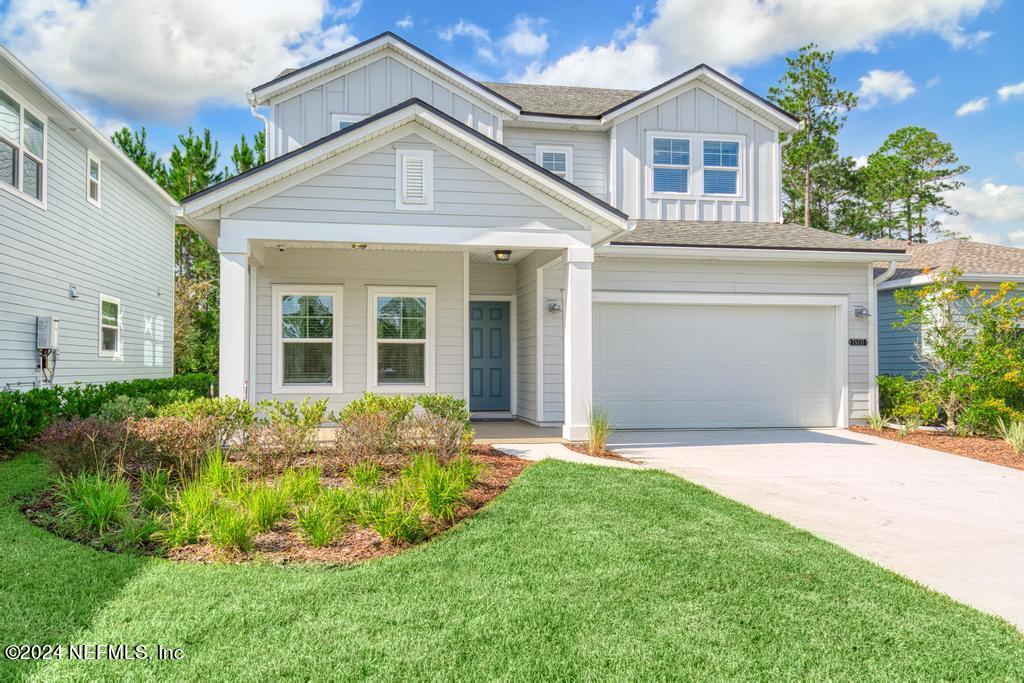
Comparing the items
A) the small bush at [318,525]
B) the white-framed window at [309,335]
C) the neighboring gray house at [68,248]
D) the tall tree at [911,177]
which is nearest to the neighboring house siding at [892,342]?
the white-framed window at [309,335]

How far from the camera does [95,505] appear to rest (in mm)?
4812

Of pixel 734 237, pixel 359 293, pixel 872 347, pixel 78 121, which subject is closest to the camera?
pixel 359 293

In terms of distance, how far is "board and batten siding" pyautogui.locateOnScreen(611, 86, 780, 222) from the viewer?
13.4 metres

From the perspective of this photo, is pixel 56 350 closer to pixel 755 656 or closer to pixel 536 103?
pixel 536 103

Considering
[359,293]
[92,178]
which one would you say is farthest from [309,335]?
[92,178]

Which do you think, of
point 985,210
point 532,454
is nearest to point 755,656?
point 532,454

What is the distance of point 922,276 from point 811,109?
14726 millimetres

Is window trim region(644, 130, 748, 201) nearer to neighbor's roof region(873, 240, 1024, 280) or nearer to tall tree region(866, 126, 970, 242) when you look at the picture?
neighbor's roof region(873, 240, 1024, 280)

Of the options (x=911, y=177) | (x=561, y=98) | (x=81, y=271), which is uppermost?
(x=911, y=177)

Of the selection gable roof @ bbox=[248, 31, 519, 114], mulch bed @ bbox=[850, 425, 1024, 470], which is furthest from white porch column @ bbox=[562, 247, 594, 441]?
mulch bed @ bbox=[850, 425, 1024, 470]

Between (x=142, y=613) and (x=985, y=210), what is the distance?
41031 millimetres

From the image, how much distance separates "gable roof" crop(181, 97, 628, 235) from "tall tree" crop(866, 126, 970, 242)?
2245 centimetres

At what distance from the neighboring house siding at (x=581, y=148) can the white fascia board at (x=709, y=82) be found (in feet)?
1.76

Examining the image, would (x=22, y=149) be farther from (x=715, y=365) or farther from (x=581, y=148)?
(x=715, y=365)
